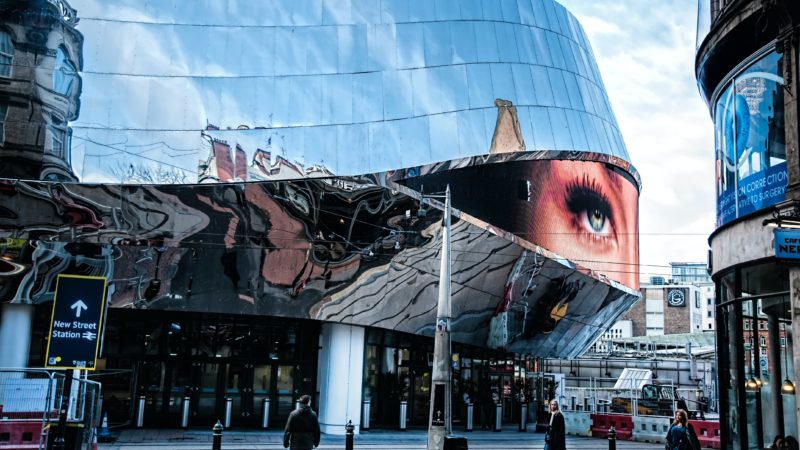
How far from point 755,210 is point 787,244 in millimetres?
2157

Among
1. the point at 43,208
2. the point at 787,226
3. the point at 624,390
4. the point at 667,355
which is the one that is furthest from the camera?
the point at 667,355

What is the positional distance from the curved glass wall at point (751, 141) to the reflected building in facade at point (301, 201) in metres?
11.2

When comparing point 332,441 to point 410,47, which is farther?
point 410,47

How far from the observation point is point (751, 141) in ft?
50.0

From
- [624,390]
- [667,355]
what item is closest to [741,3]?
[624,390]

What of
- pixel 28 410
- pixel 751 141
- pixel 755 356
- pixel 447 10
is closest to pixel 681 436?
pixel 755 356

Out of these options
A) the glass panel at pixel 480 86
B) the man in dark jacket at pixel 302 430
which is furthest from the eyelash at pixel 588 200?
the man in dark jacket at pixel 302 430

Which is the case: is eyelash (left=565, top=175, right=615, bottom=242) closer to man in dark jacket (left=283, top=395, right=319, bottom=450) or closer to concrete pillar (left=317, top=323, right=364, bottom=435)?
concrete pillar (left=317, top=323, right=364, bottom=435)

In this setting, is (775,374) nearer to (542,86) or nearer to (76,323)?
(76,323)

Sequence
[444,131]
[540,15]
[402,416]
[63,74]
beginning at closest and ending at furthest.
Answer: [63,74], [444,131], [402,416], [540,15]

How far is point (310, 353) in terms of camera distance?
30531 mm

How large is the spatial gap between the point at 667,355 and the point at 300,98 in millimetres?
47605

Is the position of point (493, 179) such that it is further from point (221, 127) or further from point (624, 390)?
point (624, 390)

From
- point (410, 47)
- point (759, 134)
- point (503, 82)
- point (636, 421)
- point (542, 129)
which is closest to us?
point (759, 134)
